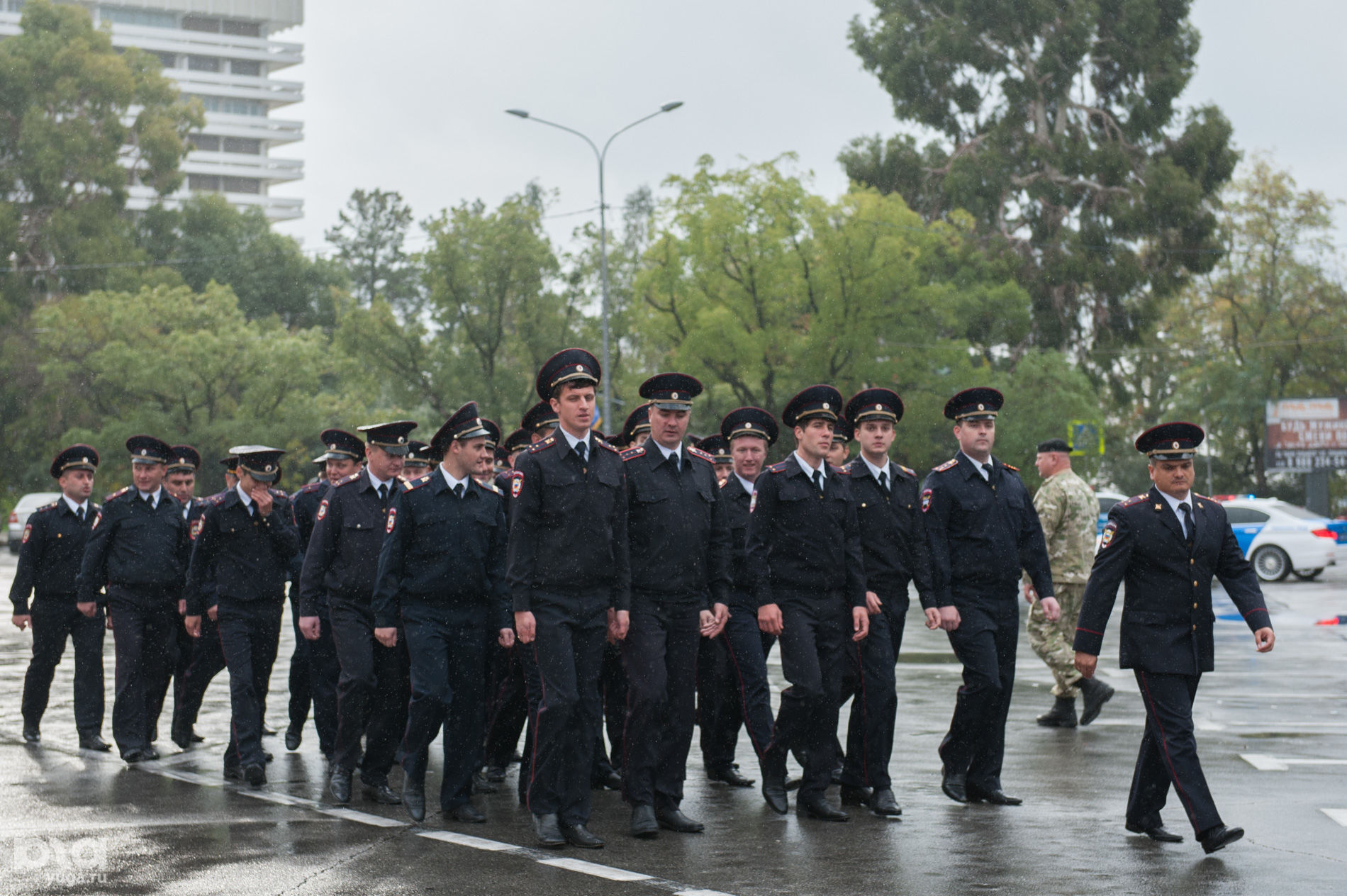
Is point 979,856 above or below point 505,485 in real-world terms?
below

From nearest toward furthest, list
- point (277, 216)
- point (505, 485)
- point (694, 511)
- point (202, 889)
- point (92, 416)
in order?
1. point (202, 889)
2. point (694, 511)
3. point (505, 485)
4. point (92, 416)
5. point (277, 216)

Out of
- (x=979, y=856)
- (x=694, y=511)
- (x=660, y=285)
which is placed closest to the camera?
(x=979, y=856)

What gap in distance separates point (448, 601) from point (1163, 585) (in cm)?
350

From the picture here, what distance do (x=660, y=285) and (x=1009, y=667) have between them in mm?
30713

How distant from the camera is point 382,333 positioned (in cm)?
4431

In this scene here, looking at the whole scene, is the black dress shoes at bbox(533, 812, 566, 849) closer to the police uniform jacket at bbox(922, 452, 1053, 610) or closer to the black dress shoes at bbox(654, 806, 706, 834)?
the black dress shoes at bbox(654, 806, 706, 834)

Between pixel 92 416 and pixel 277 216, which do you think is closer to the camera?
pixel 92 416

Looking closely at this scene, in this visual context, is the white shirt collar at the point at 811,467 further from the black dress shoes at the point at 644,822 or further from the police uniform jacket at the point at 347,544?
the police uniform jacket at the point at 347,544

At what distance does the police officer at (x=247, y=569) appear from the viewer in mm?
9398

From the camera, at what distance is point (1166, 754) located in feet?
22.8

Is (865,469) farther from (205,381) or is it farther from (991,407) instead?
(205,381)

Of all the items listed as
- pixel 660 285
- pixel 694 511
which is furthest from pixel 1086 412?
pixel 694 511

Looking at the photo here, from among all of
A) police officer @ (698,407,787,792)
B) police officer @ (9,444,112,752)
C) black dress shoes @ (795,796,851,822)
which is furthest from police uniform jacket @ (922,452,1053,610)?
police officer @ (9,444,112,752)

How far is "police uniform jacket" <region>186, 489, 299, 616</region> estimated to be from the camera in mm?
9484
